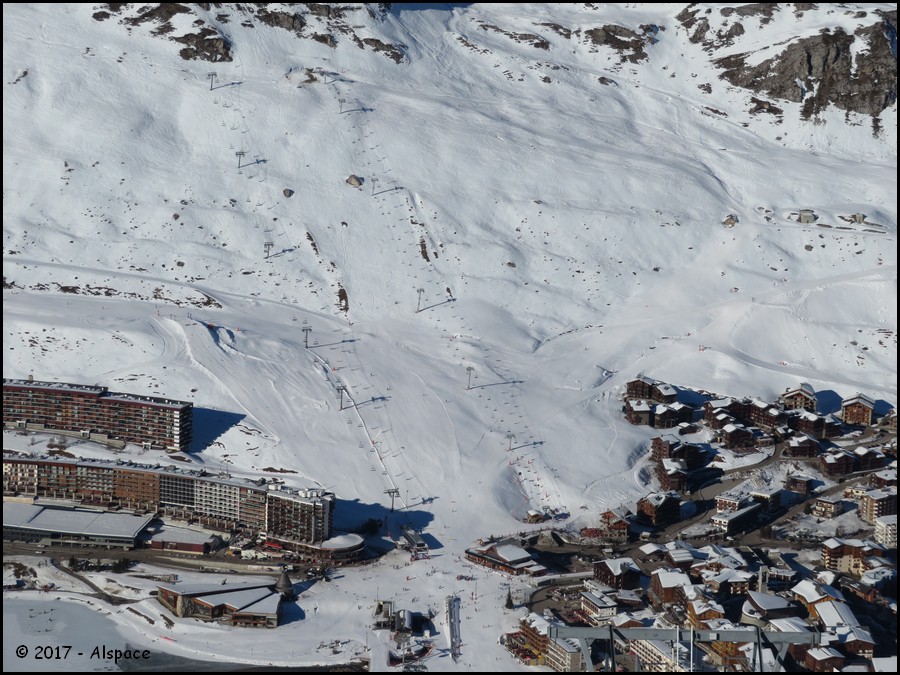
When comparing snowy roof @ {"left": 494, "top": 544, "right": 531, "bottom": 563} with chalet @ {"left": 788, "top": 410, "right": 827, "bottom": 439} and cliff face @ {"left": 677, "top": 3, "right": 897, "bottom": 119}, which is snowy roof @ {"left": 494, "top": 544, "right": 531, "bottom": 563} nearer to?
chalet @ {"left": 788, "top": 410, "right": 827, "bottom": 439}

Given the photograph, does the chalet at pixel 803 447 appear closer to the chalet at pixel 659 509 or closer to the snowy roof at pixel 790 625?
the chalet at pixel 659 509

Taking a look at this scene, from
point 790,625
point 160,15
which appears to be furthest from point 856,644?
point 160,15

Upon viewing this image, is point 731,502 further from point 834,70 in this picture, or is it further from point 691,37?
point 691,37

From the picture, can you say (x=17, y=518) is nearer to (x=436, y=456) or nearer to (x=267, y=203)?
(x=436, y=456)

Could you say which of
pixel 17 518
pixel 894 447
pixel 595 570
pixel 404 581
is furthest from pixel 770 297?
pixel 17 518

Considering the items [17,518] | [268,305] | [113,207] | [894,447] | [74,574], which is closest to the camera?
[74,574]

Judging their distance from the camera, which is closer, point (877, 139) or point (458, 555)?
point (458, 555)
